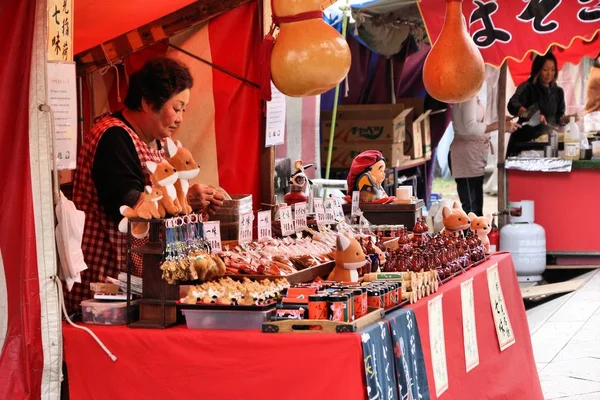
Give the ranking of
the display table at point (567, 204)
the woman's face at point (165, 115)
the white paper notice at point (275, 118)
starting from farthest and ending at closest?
the display table at point (567, 204), the white paper notice at point (275, 118), the woman's face at point (165, 115)

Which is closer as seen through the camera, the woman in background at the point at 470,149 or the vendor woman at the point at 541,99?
the vendor woman at the point at 541,99

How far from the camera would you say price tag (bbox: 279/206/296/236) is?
15.3 ft

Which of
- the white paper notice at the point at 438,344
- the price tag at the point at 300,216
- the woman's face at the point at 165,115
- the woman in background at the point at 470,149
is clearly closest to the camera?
the white paper notice at the point at 438,344

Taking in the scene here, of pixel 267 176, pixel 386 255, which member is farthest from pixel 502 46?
pixel 386 255

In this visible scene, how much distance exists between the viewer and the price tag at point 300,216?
189 inches

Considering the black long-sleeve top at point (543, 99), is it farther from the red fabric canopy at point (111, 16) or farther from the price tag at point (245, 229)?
the price tag at point (245, 229)

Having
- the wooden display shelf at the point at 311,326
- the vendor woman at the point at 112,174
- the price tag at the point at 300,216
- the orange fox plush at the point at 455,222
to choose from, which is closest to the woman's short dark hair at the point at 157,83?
the vendor woman at the point at 112,174

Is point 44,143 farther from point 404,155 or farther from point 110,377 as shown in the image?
point 404,155

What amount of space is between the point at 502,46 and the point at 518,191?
2.12 m

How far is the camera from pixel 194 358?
10.6ft

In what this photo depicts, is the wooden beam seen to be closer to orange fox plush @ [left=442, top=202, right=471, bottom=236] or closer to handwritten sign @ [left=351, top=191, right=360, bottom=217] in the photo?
handwritten sign @ [left=351, top=191, right=360, bottom=217]

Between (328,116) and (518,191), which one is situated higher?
(328,116)

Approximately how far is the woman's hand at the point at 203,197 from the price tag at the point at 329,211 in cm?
96

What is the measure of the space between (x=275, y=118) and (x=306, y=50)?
194 centimetres
